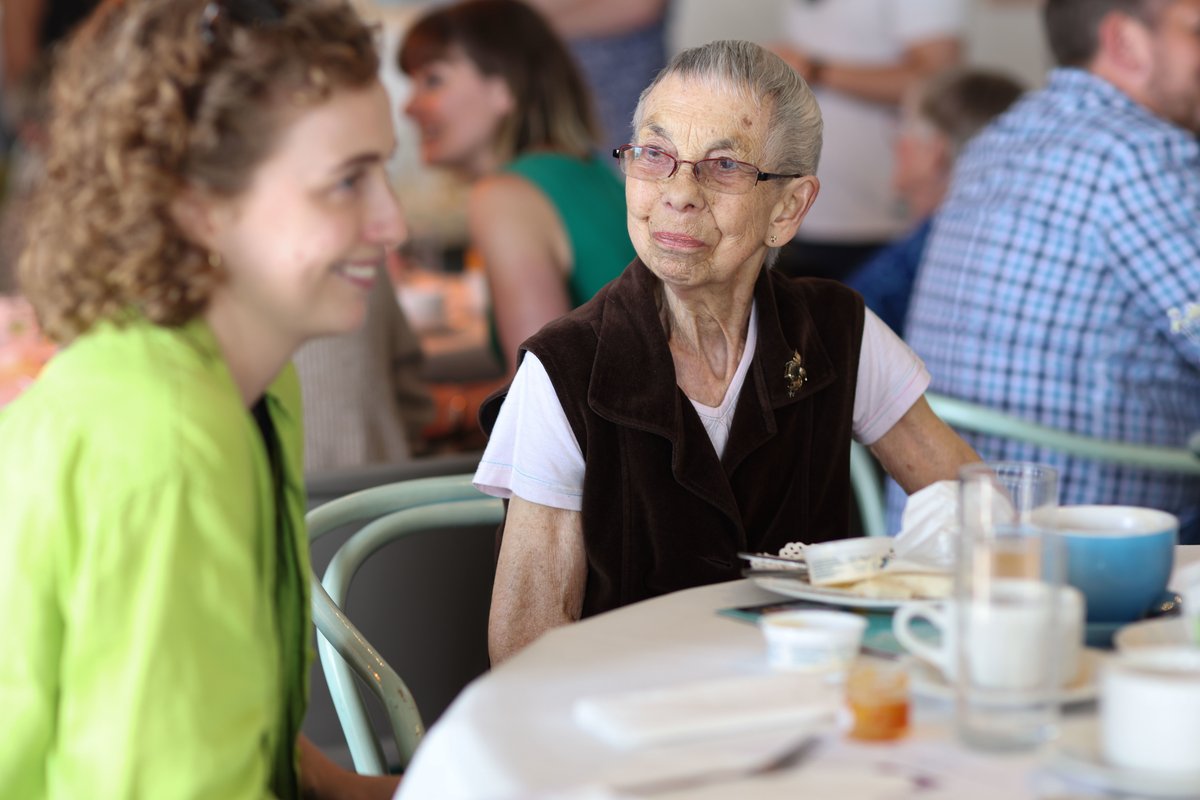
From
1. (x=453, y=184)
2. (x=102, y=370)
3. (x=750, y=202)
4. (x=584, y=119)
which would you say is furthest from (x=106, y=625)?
(x=453, y=184)

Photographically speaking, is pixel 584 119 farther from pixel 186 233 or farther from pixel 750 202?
pixel 186 233

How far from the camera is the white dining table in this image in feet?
3.20

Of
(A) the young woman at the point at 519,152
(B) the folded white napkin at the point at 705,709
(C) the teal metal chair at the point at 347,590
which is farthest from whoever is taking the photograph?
(A) the young woman at the point at 519,152

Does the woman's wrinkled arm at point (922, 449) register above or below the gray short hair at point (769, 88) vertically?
below

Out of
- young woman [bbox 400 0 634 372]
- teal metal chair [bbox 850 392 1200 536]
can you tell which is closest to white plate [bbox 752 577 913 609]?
teal metal chair [bbox 850 392 1200 536]

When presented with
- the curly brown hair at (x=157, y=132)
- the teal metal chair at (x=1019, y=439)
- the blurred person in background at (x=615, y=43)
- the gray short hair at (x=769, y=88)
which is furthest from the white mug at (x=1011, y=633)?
the blurred person in background at (x=615, y=43)

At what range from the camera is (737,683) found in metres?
1.14

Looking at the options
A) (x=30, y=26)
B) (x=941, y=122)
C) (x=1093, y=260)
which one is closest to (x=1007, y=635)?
(x=1093, y=260)

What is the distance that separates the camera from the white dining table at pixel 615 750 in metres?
0.97

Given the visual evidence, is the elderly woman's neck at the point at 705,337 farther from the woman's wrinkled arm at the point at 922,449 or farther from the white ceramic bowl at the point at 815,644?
the white ceramic bowl at the point at 815,644

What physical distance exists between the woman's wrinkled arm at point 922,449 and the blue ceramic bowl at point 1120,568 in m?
0.66

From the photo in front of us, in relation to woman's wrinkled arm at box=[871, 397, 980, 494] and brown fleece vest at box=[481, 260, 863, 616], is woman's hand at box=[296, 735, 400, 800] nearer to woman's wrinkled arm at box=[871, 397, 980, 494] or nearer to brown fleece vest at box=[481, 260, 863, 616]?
brown fleece vest at box=[481, 260, 863, 616]

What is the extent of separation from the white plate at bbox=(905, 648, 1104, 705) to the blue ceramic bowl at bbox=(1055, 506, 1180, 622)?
9cm

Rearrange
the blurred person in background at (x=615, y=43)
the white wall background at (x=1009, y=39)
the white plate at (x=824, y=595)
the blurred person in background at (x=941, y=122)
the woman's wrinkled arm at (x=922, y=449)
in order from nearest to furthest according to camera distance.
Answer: the white plate at (x=824, y=595) → the woman's wrinkled arm at (x=922, y=449) → the blurred person in background at (x=941, y=122) → the blurred person in background at (x=615, y=43) → the white wall background at (x=1009, y=39)
